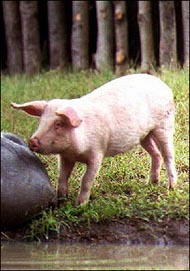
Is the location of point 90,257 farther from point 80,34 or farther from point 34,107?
point 80,34

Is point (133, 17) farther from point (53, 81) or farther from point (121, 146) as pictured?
point (121, 146)

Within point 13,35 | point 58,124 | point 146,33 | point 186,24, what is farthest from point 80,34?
point 58,124

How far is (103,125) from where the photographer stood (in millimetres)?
7758

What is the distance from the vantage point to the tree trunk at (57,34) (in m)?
16.5

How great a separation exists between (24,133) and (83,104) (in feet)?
14.5

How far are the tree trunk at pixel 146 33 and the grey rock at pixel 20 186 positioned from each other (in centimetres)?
720

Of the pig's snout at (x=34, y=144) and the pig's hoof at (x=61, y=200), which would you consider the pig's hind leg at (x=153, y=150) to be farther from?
the pig's snout at (x=34, y=144)

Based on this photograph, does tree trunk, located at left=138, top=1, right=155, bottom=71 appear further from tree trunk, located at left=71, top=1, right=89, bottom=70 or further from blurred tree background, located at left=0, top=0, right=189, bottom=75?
tree trunk, located at left=71, top=1, right=89, bottom=70

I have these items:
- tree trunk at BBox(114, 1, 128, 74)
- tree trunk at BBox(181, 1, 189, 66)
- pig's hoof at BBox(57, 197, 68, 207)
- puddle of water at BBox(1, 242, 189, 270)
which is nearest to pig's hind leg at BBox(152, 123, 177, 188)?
pig's hoof at BBox(57, 197, 68, 207)

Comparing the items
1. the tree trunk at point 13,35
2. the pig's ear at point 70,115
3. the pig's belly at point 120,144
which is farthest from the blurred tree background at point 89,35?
the pig's ear at point 70,115

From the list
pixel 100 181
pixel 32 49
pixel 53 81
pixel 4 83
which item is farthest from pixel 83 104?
pixel 32 49

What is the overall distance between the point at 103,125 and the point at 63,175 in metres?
0.54

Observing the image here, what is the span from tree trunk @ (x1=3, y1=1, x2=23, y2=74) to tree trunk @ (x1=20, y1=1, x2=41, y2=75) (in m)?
0.37

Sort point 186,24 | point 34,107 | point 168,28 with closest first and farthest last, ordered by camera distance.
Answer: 1. point 34,107
2. point 168,28
3. point 186,24
